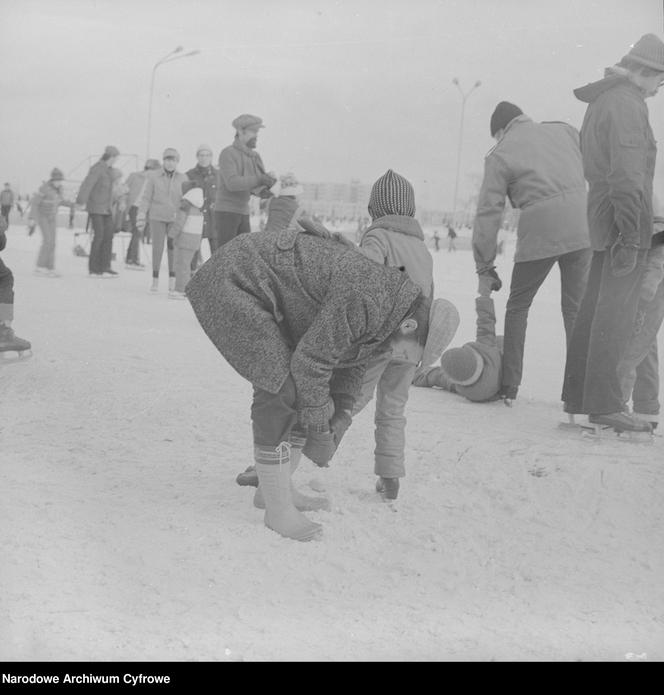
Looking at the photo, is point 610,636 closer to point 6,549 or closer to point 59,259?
point 6,549

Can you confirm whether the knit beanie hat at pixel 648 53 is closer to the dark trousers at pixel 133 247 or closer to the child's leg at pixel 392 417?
the child's leg at pixel 392 417

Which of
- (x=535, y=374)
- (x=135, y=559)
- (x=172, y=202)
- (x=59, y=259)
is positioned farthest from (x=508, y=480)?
(x=59, y=259)

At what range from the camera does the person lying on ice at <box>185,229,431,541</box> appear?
8.28 ft

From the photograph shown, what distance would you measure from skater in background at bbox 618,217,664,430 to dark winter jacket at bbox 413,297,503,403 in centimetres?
57

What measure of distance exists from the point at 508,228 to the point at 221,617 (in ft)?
8.82

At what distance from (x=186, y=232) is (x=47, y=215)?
149 cm

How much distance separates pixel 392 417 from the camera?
3.00 meters

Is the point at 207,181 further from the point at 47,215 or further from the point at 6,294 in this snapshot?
the point at 6,294

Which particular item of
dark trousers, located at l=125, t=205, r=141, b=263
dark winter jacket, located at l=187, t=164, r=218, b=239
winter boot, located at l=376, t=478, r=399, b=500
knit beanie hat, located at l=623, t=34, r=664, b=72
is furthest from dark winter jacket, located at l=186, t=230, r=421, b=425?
dark trousers, located at l=125, t=205, r=141, b=263

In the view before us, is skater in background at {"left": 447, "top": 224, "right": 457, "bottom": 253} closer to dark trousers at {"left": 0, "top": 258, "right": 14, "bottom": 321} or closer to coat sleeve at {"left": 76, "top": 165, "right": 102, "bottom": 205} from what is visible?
dark trousers at {"left": 0, "top": 258, "right": 14, "bottom": 321}

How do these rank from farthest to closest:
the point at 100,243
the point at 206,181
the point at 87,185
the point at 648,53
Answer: the point at 100,243
the point at 87,185
the point at 206,181
the point at 648,53

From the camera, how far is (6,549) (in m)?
2.45

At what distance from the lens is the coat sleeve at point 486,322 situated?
4441 millimetres

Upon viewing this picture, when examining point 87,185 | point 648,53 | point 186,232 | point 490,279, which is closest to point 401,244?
point 648,53
